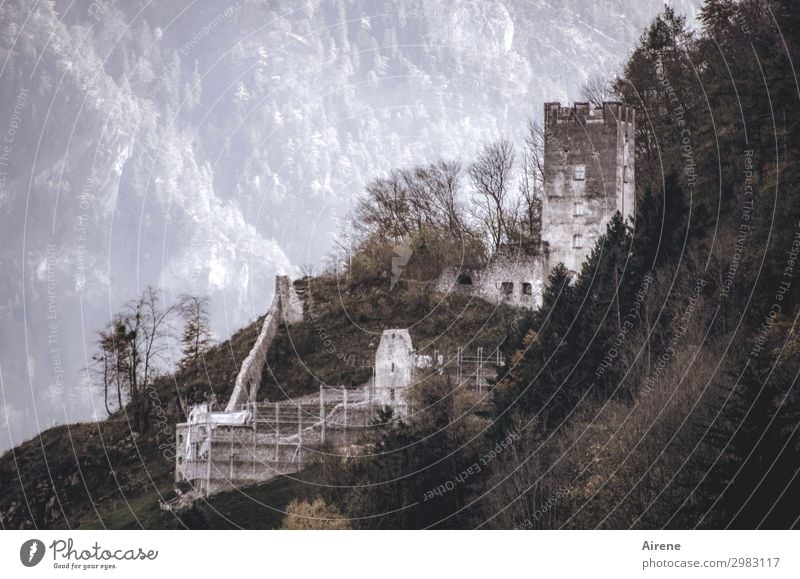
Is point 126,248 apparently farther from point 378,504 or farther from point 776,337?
point 776,337

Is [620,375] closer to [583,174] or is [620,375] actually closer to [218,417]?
[218,417]

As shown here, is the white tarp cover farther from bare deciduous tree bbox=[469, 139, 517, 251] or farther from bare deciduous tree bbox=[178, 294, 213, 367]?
bare deciduous tree bbox=[469, 139, 517, 251]

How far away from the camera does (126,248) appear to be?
41.2 m

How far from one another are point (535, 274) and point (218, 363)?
1161 cm

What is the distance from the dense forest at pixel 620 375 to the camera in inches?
1385

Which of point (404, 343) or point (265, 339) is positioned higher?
point (265, 339)

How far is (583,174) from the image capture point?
54.9 metres

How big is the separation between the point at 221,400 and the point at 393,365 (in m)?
6.44

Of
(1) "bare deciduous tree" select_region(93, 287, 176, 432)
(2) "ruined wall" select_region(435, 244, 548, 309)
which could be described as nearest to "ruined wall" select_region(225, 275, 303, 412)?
(1) "bare deciduous tree" select_region(93, 287, 176, 432)

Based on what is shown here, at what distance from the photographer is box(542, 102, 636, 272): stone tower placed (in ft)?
179

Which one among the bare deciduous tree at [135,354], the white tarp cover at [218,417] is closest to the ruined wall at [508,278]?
the bare deciduous tree at [135,354]

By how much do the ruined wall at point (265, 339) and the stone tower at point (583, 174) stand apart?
941 cm

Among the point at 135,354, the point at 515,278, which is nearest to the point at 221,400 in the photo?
the point at 135,354
